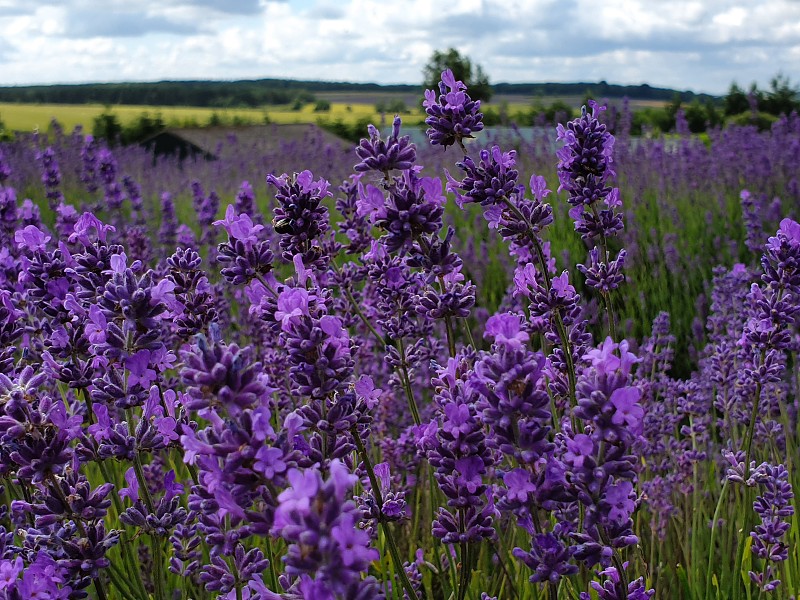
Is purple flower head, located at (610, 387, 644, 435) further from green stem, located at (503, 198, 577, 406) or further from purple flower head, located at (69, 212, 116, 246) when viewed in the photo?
purple flower head, located at (69, 212, 116, 246)

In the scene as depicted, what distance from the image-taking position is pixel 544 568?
134cm

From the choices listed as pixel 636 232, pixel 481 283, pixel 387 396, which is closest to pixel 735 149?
pixel 636 232

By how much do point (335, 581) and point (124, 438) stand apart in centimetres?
94

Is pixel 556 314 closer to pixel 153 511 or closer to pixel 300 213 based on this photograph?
pixel 300 213

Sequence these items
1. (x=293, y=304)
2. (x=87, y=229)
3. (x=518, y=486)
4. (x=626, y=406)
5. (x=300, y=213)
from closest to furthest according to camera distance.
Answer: (x=626, y=406) < (x=518, y=486) < (x=293, y=304) < (x=300, y=213) < (x=87, y=229)

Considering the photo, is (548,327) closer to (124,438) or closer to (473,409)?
(473,409)

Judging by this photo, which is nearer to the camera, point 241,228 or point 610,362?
point 610,362

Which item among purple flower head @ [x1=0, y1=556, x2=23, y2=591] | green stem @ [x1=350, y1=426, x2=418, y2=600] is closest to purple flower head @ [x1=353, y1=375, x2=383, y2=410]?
green stem @ [x1=350, y1=426, x2=418, y2=600]

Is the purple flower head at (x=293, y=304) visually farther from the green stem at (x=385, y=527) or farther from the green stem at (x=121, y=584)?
the green stem at (x=121, y=584)

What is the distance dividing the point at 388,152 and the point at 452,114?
23 centimetres

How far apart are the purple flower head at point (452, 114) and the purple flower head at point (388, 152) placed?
0.14 m

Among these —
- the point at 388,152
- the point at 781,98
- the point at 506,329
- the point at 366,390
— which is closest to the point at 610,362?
the point at 506,329

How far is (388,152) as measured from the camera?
5.85 ft

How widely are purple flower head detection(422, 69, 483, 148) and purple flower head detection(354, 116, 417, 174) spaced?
141mm
